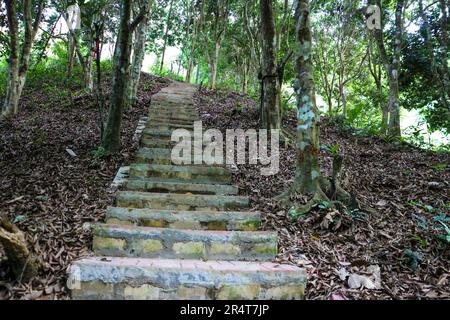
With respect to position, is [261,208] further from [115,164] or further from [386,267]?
[115,164]

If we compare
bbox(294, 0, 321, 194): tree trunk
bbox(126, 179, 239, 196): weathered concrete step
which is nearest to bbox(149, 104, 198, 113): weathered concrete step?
bbox(126, 179, 239, 196): weathered concrete step

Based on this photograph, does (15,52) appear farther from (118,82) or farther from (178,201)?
(178,201)

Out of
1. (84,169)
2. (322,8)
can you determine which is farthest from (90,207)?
(322,8)

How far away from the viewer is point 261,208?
14.4ft

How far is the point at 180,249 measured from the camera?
3410mm

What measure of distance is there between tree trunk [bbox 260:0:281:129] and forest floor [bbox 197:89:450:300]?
124 centimetres

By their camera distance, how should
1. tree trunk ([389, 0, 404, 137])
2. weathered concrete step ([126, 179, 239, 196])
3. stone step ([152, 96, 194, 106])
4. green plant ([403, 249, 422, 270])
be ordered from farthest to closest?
stone step ([152, 96, 194, 106]) < tree trunk ([389, 0, 404, 137]) < weathered concrete step ([126, 179, 239, 196]) < green plant ([403, 249, 422, 270])

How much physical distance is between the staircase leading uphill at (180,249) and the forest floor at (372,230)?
0.32 m

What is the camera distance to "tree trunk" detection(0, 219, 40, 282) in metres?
2.55

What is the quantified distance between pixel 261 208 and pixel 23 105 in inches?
375

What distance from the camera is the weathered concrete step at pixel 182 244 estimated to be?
3.32 m

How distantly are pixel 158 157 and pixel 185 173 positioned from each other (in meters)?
0.77

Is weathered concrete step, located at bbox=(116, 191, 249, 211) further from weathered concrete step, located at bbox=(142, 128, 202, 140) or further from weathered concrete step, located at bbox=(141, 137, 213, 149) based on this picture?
weathered concrete step, located at bbox=(142, 128, 202, 140)

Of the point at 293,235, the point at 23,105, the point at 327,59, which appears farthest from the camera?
→ the point at 327,59
